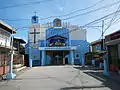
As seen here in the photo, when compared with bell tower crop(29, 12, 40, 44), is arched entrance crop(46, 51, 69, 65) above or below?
below

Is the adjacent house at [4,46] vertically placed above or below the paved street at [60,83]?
above

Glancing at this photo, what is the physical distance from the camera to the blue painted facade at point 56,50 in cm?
4156

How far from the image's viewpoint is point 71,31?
147 feet

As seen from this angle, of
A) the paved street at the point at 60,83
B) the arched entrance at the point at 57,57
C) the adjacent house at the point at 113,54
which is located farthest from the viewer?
the arched entrance at the point at 57,57

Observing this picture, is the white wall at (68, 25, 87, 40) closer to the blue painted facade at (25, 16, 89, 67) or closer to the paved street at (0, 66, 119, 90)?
the blue painted facade at (25, 16, 89, 67)

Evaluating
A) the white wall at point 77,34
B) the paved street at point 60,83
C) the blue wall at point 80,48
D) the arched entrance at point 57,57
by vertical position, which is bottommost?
the paved street at point 60,83

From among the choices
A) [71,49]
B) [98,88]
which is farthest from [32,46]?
[98,88]

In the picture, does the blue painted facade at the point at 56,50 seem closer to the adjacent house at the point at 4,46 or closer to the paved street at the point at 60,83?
the adjacent house at the point at 4,46

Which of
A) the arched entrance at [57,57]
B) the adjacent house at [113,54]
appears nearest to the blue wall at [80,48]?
the arched entrance at [57,57]

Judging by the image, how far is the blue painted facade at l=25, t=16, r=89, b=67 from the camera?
136 feet

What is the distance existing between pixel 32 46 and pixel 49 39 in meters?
4.31

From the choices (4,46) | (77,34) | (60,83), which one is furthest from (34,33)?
(60,83)

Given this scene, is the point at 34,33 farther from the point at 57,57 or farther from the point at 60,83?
the point at 60,83

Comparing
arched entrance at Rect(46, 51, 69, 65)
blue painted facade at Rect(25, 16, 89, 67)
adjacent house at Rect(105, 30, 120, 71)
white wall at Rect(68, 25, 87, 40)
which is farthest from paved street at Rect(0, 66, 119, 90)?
white wall at Rect(68, 25, 87, 40)
